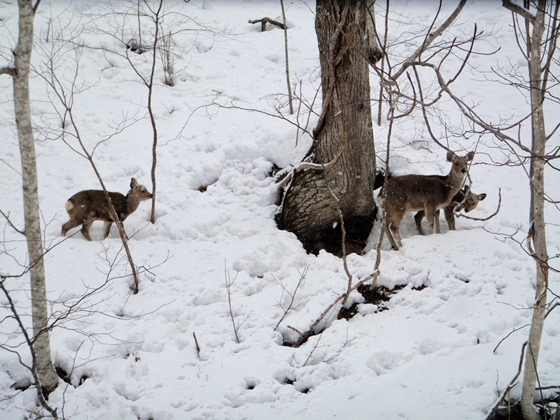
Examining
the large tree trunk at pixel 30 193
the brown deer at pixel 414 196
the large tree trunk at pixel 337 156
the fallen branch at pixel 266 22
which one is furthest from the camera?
the fallen branch at pixel 266 22

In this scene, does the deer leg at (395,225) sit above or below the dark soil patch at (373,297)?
above

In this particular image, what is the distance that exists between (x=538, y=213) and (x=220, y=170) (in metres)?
6.15

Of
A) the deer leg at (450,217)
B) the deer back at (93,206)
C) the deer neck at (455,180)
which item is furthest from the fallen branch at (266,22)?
the deer back at (93,206)

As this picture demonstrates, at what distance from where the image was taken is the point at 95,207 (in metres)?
7.88

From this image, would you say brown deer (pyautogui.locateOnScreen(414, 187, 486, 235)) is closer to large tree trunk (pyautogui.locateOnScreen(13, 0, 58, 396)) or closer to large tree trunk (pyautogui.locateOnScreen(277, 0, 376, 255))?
large tree trunk (pyautogui.locateOnScreen(277, 0, 376, 255))

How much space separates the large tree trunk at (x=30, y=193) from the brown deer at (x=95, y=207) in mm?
3122

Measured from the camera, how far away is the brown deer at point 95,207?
780cm

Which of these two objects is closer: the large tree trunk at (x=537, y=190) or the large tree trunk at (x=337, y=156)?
the large tree trunk at (x=537, y=190)

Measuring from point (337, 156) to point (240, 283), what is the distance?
2475 millimetres

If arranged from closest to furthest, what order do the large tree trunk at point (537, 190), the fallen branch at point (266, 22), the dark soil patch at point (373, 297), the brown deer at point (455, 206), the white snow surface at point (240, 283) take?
the large tree trunk at point (537, 190) < the white snow surface at point (240, 283) < the dark soil patch at point (373, 297) < the brown deer at point (455, 206) < the fallen branch at point (266, 22)

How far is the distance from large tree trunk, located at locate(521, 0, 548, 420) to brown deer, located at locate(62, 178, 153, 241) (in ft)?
20.1

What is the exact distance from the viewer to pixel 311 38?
14.5 meters

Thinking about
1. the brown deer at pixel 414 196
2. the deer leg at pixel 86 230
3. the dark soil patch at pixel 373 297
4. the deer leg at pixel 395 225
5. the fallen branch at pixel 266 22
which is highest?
the fallen branch at pixel 266 22

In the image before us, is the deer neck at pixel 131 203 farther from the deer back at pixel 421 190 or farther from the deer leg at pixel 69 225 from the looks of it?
the deer back at pixel 421 190
